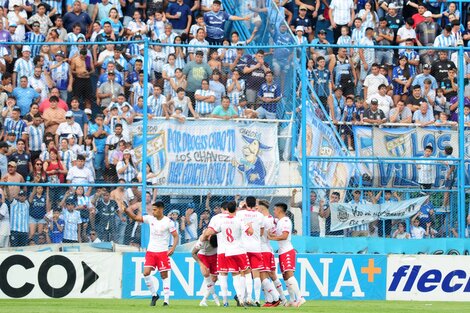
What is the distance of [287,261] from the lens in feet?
72.8

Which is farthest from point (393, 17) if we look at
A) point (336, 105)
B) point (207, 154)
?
point (207, 154)

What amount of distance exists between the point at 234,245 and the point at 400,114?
521 cm

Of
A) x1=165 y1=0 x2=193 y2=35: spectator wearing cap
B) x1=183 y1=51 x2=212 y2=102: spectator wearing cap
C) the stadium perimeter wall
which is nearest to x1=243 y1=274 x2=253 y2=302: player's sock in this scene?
the stadium perimeter wall

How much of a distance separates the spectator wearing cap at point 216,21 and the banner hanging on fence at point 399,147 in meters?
7.18

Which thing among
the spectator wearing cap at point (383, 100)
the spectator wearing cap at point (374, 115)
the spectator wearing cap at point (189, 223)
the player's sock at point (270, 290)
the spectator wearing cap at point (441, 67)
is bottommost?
the player's sock at point (270, 290)

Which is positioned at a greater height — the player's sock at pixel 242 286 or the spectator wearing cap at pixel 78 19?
the spectator wearing cap at pixel 78 19

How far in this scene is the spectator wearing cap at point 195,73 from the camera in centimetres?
2444

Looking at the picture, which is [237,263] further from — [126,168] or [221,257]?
[126,168]

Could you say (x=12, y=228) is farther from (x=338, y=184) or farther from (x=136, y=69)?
(x=338, y=184)

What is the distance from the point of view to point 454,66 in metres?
25.8

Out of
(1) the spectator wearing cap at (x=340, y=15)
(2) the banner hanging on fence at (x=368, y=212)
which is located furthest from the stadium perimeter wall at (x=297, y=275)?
(1) the spectator wearing cap at (x=340, y=15)

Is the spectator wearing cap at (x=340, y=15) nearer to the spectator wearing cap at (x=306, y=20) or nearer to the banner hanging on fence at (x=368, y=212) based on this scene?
the spectator wearing cap at (x=306, y=20)

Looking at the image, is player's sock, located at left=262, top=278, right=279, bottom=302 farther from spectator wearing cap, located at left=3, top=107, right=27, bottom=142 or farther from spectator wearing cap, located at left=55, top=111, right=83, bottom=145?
spectator wearing cap, located at left=3, top=107, right=27, bottom=142

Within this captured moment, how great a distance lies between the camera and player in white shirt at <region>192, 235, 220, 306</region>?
2281cm
